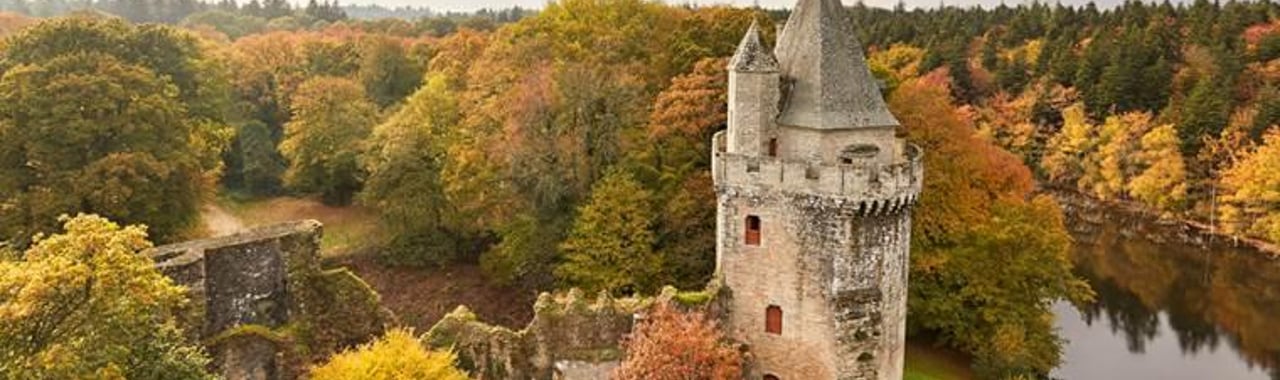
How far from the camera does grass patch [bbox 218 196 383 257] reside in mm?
41938

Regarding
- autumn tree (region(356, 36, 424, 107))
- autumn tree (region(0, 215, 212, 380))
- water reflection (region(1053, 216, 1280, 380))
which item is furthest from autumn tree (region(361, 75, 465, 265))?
autumn tree (region(0, 215, 212, 380))

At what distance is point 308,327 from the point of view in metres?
24.5

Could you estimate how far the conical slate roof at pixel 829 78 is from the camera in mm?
24422

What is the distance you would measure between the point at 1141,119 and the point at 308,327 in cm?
5361

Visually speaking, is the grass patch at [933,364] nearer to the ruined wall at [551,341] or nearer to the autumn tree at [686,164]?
the autumn tree at [686,164]

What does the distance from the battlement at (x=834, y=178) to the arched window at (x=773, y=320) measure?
9.64 feet

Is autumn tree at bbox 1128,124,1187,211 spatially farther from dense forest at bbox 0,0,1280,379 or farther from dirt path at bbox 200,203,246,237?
dirt path at bbox 200,203,246,237

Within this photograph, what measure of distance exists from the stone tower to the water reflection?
14.2 m

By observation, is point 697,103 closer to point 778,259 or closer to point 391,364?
point 778,259

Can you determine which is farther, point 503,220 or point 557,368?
point 503,220

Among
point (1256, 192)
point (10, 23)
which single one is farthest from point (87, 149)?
point (1256, 192)

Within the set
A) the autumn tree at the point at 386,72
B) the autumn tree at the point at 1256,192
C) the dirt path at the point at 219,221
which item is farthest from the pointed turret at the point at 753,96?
the autumn tree at the point at 1256,192

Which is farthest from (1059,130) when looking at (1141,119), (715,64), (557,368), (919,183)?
(557,368)

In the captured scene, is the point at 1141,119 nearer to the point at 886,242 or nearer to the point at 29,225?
the point at 886,242
